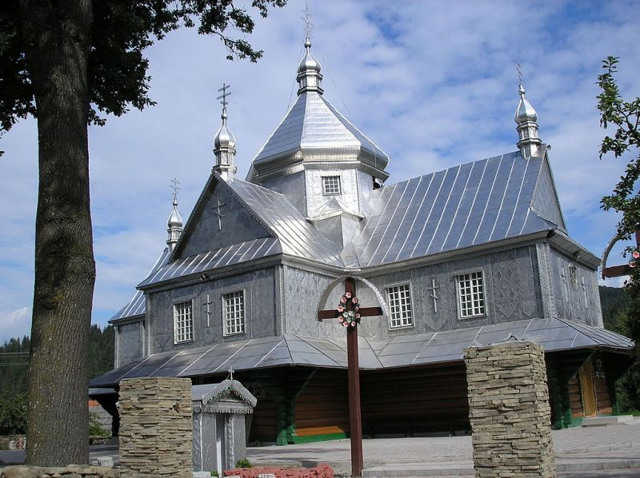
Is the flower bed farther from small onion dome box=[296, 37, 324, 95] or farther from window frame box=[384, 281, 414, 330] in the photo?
small onion dome box=[296, 37, 324, 95]

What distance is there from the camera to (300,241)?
76.6 ft

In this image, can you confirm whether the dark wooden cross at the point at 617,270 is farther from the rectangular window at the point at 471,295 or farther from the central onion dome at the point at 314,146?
the central onion dome at the point at 314,146

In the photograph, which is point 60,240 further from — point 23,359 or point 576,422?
point 23,359

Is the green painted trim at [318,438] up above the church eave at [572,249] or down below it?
below

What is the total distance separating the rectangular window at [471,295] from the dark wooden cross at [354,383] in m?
9.45

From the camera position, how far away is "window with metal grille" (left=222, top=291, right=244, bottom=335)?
886 inches

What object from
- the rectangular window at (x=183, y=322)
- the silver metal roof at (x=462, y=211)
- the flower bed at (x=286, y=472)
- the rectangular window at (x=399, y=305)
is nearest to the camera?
the flower bed at (x=286, y=472)

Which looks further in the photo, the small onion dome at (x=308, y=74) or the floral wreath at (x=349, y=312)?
the small onion dome at (x=308, y=74)

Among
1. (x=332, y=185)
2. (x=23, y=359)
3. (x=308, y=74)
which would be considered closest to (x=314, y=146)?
(x=332, y=185)

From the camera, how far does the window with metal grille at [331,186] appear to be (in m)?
26.3

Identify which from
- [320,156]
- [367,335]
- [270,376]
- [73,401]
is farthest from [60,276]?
[320,156]

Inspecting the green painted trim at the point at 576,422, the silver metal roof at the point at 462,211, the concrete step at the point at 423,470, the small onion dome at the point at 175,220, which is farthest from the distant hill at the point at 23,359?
the concrete step at the point at 423,470

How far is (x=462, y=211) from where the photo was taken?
2345cm

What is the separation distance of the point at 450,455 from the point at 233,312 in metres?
10.6
